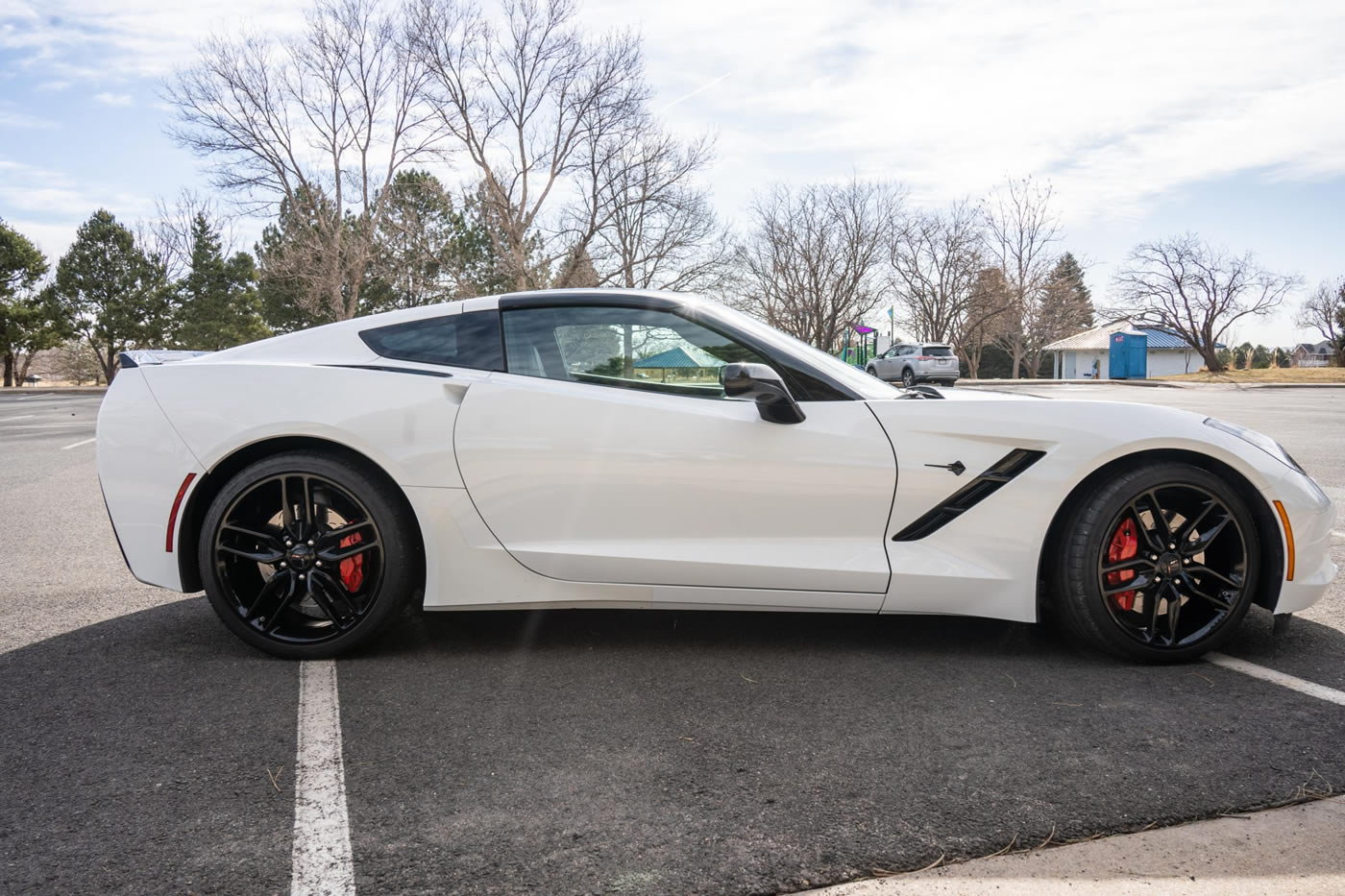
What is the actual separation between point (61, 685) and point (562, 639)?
5.42 ft

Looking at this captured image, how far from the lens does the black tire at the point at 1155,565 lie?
299 cm

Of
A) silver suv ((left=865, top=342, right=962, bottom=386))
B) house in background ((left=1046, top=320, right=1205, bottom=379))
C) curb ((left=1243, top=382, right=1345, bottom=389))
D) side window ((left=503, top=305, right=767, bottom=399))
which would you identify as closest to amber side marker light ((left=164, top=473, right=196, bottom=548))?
side window ((left=503, top=305, right=767, bottom=399))

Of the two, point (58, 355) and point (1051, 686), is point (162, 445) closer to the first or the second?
point (1051, 686)

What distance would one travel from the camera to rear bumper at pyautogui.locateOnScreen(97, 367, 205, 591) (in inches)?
126

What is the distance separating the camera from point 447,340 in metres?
3.25

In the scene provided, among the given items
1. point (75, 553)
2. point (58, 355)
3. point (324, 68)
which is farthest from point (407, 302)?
point (58, 355)

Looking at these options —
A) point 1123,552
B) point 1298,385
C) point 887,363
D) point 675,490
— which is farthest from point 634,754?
point 1298,385

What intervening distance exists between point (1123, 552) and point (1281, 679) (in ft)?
1.97

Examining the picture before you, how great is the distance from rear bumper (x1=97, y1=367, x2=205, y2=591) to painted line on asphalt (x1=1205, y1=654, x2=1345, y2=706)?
362 centimetres

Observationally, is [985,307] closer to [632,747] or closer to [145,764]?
[632,747]

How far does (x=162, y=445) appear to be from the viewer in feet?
10.5

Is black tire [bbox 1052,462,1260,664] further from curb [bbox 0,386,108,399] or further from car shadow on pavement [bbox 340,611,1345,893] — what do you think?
curb [bbox 0,386,108,399]

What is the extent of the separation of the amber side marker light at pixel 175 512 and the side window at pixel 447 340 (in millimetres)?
789

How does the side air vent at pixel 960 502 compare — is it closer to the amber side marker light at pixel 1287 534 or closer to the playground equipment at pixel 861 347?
the amber side marker light at pixel 1287 534
